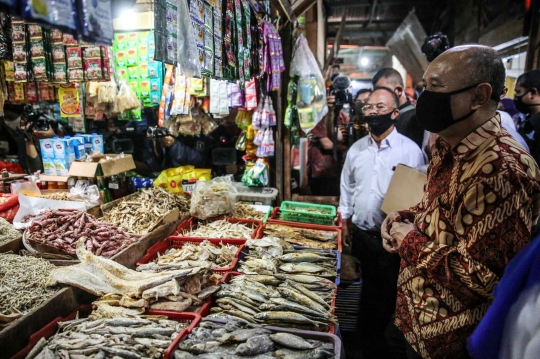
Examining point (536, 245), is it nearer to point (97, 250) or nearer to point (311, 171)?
point (97, 250)

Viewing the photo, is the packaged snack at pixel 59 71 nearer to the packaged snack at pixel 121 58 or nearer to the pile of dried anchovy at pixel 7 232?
the packaged snack at pixel 121 58

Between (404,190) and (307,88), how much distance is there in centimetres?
200

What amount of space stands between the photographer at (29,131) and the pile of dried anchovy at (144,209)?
2209 millimetres

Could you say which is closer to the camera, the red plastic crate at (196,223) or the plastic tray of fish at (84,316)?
the plastic tray of fish at (84,316)

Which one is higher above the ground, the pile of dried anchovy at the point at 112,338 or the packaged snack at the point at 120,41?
the packaged snack at the point at 120,41

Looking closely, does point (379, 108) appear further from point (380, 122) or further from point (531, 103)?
point (531, 103)

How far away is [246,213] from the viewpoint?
400 centimetres

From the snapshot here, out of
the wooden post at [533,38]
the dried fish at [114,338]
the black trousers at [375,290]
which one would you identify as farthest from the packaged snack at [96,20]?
the wooden post at [533,38]

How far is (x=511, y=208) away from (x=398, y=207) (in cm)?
157

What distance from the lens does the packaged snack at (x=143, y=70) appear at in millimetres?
4996

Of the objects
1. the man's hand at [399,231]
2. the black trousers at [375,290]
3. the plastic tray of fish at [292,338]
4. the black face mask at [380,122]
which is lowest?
the black trousers at [375,290]

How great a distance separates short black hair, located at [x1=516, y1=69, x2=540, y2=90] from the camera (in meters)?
4.01

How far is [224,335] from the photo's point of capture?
1.74m

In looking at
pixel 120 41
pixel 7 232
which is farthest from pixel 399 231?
pixel 120 41
